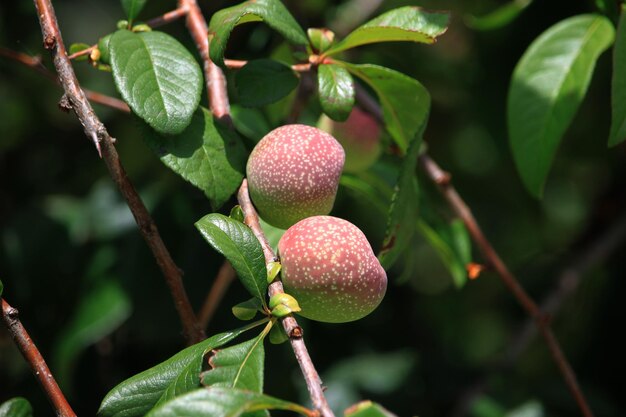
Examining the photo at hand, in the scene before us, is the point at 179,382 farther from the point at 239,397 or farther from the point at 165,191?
the point at 165,191

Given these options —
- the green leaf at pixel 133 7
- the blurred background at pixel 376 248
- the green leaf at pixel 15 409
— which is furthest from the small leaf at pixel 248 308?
the blurred background at pixel 376 248

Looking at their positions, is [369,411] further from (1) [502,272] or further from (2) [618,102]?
(1) [502,272]

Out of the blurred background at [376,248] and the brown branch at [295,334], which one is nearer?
the brown branch at [295,334]

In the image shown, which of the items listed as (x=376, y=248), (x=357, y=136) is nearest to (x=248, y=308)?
(x=357, y=136)

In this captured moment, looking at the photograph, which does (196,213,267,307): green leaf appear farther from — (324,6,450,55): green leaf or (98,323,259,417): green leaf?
(324,6,450,55): green leaf

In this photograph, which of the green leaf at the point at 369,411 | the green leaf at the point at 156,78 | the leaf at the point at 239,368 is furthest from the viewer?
the green leaf at the point at 156,78

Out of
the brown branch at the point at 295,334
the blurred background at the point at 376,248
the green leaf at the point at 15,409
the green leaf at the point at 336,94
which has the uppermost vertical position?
the green leaf at the point at 336,94

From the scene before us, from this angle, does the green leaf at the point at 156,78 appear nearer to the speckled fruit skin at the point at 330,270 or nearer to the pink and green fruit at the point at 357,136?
the speckled fruit skin at the point at 330,270
